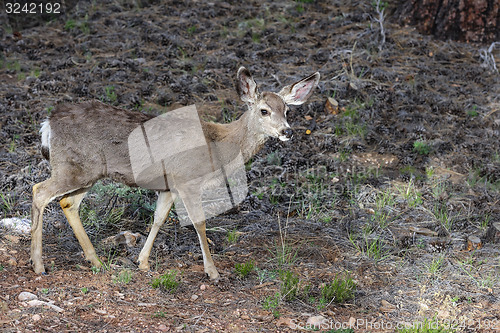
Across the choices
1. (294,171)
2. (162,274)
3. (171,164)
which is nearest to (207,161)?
(171,164)

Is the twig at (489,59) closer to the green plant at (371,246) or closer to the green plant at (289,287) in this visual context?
the green plant at (371,246)

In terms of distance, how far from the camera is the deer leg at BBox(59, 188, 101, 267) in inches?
202

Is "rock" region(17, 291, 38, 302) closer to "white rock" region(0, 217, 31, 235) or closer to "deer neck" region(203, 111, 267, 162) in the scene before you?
"white rock" region(0, 217, 31, 235)

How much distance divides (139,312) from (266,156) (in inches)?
138

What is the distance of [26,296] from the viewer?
4289 mm

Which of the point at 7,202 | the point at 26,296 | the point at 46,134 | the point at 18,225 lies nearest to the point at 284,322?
the point at 26,296

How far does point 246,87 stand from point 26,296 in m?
2.68

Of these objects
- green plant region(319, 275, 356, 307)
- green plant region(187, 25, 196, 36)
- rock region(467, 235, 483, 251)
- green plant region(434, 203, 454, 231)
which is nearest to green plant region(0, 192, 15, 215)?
green plant region(319, 275, 356, 307)

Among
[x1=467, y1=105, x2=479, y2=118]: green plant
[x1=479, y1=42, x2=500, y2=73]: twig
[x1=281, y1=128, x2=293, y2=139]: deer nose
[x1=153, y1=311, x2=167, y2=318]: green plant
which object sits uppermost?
[x1=281, y1=128, x2=293, y2=139]: deer nose

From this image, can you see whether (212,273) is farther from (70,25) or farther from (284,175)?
(70,25)

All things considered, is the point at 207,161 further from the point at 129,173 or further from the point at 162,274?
the point at 162,274

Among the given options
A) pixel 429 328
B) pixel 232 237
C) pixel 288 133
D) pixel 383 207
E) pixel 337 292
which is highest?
pixel 288 133

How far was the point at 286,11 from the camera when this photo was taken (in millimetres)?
10922

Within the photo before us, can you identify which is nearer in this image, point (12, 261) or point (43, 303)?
point (43, 303)
